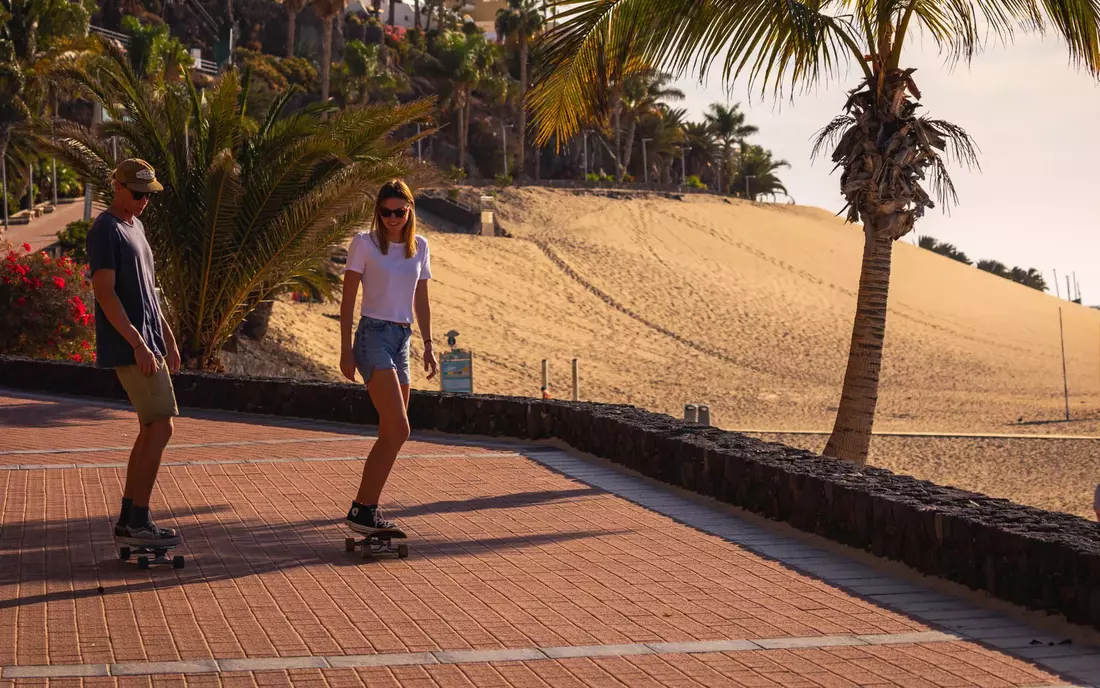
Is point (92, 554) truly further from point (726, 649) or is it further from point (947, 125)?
point (947, 125)

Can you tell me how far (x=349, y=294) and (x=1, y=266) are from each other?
14.2 m

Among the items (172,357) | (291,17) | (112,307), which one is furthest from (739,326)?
(112,307)

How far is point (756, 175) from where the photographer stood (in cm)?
10512

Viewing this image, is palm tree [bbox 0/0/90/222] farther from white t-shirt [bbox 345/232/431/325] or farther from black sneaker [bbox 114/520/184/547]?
black sneaker [bbox 114/520/184/547]

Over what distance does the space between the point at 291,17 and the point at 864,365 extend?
A: 68082mm

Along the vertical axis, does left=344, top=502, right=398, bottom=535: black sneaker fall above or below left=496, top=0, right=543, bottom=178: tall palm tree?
below

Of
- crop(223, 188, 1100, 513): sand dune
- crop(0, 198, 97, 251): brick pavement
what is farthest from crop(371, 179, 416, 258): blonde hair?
crop(0, 198, 97, 251): brick pavement

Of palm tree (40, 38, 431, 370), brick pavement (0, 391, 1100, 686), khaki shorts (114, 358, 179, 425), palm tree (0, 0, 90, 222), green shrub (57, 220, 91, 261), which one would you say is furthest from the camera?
palm tree (0, 0, 90, 222)

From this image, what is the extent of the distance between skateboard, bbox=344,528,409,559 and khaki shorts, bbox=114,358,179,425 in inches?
46.2

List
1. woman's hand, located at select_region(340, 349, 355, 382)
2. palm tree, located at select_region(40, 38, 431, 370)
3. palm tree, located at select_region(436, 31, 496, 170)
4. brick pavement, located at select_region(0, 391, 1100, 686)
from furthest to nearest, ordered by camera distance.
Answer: palm tree, located at select_region(436, 31, 496, 170)
palm tree, located at select_region(40, 38, 431, 370)
woman's hand, located at select_region(340, 349, 355, 382)
brick pavement, located at select_region(0, 391, 1100, 686)

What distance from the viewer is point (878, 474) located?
8234 mm

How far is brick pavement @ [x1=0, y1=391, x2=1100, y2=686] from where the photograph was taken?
5.09 meters

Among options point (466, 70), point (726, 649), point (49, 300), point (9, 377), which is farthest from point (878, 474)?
point (466, 70)

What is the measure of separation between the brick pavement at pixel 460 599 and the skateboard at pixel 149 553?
7 cm
